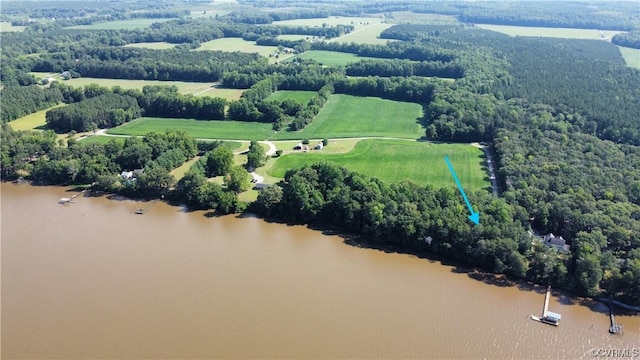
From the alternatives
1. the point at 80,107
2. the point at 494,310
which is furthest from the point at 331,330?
the point at 80,107

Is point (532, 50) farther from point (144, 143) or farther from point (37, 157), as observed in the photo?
point (37, 157)

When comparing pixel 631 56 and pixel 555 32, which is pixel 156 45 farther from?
pixel 631 56

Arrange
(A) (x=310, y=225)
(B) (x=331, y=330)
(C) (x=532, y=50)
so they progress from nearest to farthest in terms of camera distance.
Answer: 1. (B) (x=331, y=330)
2. (A) (x=310, y=225)
3. (C) (x=532, y=50)

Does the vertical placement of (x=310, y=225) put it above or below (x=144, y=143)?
below

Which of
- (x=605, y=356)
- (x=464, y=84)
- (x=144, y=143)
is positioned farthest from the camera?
(x=464, y=84)

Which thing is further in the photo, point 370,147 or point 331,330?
point 370,147

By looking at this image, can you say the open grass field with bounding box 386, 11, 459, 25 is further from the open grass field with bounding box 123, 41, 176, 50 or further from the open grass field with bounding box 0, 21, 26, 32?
the open grass field with bounding box 0, 21, 26, 32

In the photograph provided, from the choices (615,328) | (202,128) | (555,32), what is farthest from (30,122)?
(555,32)
